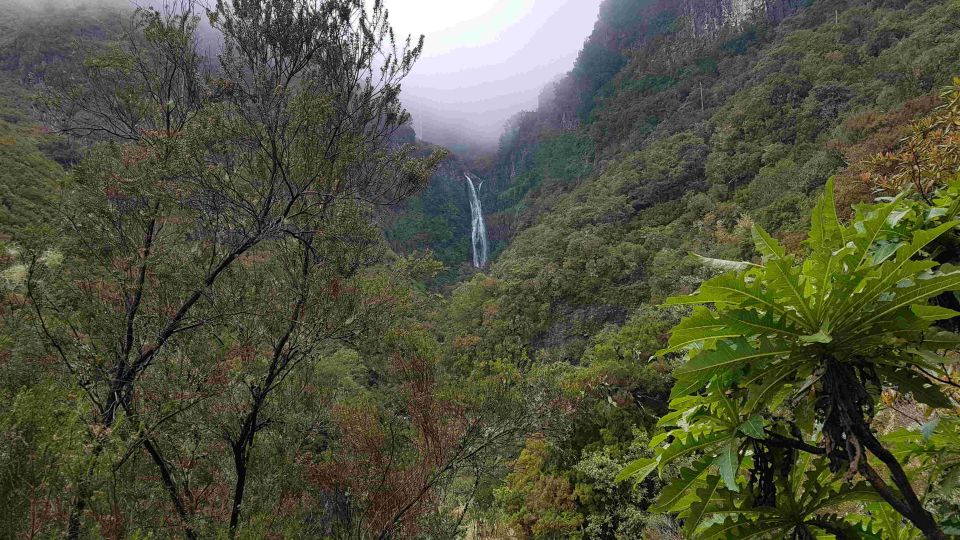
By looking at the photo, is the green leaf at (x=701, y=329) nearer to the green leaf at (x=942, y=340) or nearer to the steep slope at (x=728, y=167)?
the green leaf at (x=942, y=340)

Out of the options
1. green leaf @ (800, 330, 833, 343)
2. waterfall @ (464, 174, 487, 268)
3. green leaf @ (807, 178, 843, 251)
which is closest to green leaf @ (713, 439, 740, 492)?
green leaf @ (800, 330, 833, 343)

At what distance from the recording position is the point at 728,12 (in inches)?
2100

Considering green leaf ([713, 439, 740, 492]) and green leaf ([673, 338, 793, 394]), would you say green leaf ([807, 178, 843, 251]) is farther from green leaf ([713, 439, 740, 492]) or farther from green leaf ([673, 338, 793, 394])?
green leaf ([713, 439, 740, 492])

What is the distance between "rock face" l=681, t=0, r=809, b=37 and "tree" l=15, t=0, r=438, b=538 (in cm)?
5871

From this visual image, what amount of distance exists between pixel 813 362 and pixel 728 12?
68.3m

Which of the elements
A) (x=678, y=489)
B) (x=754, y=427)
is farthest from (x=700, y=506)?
(x=754, y=427)

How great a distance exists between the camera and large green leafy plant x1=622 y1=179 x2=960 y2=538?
108 cm

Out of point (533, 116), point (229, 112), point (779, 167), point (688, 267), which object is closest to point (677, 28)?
point (533, 116)

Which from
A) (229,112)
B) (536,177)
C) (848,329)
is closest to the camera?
(848,329)

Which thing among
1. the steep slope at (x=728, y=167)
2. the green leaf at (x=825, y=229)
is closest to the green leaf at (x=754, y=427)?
the green leaf at (x=825, y=229)

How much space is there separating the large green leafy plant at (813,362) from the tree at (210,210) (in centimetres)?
496

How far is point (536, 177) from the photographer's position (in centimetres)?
6775

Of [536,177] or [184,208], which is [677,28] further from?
[184,208]

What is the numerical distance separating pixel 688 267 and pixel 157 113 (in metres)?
17.7
